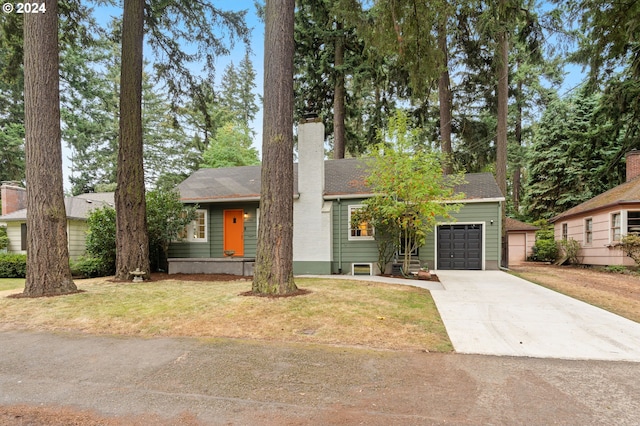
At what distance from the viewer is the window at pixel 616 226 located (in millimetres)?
12422

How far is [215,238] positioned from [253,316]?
8.31m

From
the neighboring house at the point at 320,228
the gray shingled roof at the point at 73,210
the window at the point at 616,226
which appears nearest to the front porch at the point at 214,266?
the neighboring house at the point at 320,228

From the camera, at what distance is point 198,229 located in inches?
518

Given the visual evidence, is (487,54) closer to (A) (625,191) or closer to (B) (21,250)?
(A) (625,191)

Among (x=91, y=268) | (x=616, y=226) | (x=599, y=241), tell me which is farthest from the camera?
(x=599, y=241)

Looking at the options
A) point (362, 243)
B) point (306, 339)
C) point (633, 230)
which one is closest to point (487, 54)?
point (633, 230)

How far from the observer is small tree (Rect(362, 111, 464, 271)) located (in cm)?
942

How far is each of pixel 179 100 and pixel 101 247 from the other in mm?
6140

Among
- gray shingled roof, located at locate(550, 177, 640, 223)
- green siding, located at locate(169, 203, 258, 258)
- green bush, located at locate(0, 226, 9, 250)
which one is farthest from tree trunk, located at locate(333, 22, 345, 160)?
green bush, located at locate(0, 226, 9, 250)

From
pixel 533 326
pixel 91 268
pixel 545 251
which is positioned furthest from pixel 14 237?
pixel 545 251

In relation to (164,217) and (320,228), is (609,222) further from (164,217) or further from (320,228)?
(164,217)

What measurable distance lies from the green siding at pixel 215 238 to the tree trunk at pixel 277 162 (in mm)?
5949

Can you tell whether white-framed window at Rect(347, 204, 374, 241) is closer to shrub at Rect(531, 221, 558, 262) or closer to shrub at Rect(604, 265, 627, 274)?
shrub at Rect(604, 265, 627, 274)

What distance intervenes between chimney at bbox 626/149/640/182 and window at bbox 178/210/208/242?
60.7 feet
